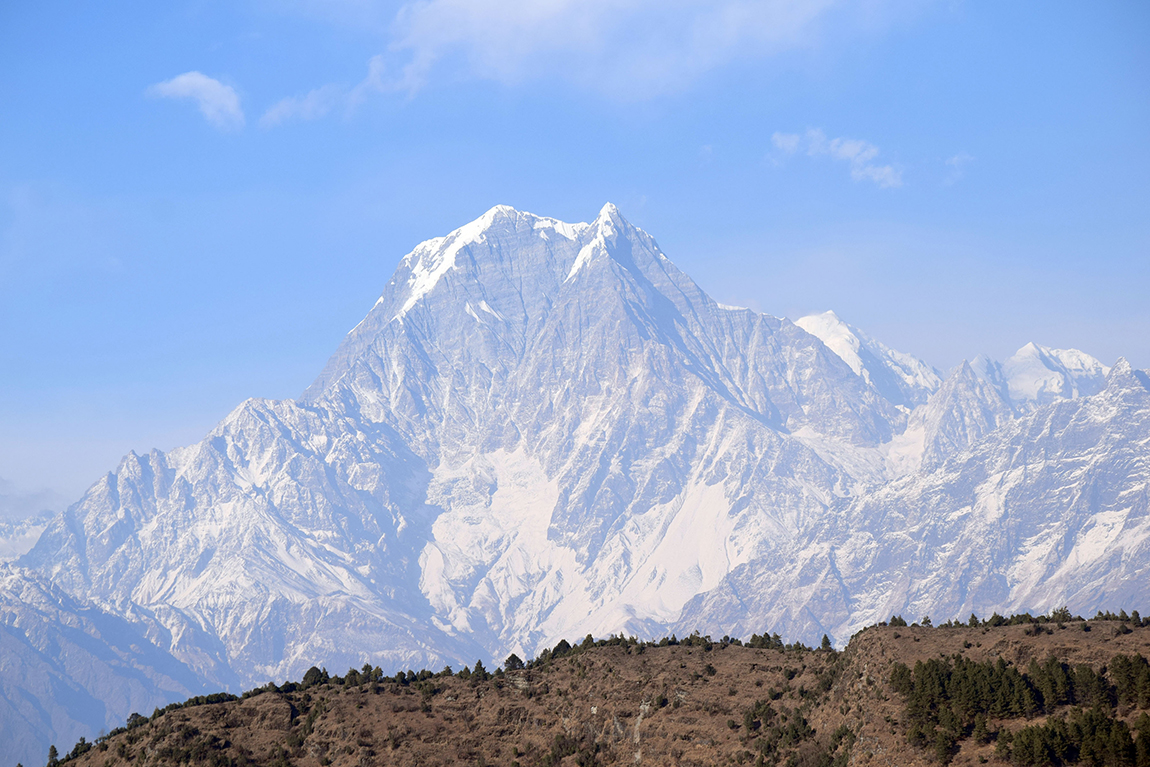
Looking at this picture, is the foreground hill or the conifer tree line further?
the foreground hill

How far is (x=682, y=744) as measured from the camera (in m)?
142

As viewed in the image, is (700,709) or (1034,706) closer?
(1034,706)

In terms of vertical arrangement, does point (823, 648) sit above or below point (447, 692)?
above

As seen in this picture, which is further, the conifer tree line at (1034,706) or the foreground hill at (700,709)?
the foreground hill at (700,709)

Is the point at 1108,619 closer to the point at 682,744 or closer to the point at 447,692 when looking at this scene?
the point at 682,744

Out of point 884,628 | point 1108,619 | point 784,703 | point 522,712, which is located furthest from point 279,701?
point 1108,619

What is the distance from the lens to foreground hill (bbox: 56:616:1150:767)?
11588cm

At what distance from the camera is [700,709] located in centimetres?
14750

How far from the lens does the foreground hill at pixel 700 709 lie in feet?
380

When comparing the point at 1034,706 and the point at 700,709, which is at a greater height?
the point at 1034,706

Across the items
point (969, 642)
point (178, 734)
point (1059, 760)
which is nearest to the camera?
point (1059, 760)

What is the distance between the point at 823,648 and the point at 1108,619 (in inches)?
1400

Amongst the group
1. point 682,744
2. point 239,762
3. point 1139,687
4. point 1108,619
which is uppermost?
point 1108,619

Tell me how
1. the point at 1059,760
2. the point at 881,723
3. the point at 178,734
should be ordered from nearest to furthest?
the point at 1059,760
the point at 881,723
the point at 178,734
